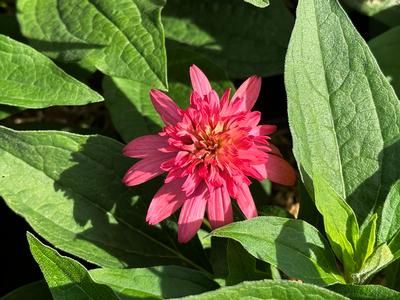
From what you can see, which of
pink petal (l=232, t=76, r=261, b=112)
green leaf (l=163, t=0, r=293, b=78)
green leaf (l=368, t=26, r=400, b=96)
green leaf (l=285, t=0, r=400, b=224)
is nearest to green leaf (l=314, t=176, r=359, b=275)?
green leaf (l=285, t=0, r=400, b=224)

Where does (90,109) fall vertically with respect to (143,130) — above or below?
below

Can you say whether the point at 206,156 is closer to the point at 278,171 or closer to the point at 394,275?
the point at 278,171

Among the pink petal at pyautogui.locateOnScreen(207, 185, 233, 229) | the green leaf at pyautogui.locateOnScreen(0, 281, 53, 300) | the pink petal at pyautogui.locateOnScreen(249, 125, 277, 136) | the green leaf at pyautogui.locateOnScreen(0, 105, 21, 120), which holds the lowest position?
the green leaf at pyautogui.locateOnScreen(0, 281, 53, 300)

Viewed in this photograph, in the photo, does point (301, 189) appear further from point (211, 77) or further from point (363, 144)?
point (211, 77)

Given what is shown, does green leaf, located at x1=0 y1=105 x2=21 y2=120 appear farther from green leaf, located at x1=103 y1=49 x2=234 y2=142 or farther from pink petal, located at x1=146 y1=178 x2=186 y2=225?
pink petal, located at x1=146 y1=178 x2=186 y2=225

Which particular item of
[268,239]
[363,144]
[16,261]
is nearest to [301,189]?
[363,144]

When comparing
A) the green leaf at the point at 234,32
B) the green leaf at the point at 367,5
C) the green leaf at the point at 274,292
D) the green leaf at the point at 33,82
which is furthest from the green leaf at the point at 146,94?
the green leaf at the point at 274,292

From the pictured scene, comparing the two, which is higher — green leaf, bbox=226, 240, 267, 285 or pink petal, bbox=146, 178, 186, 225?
pink petal, bbox=146, 178, 186, 225
